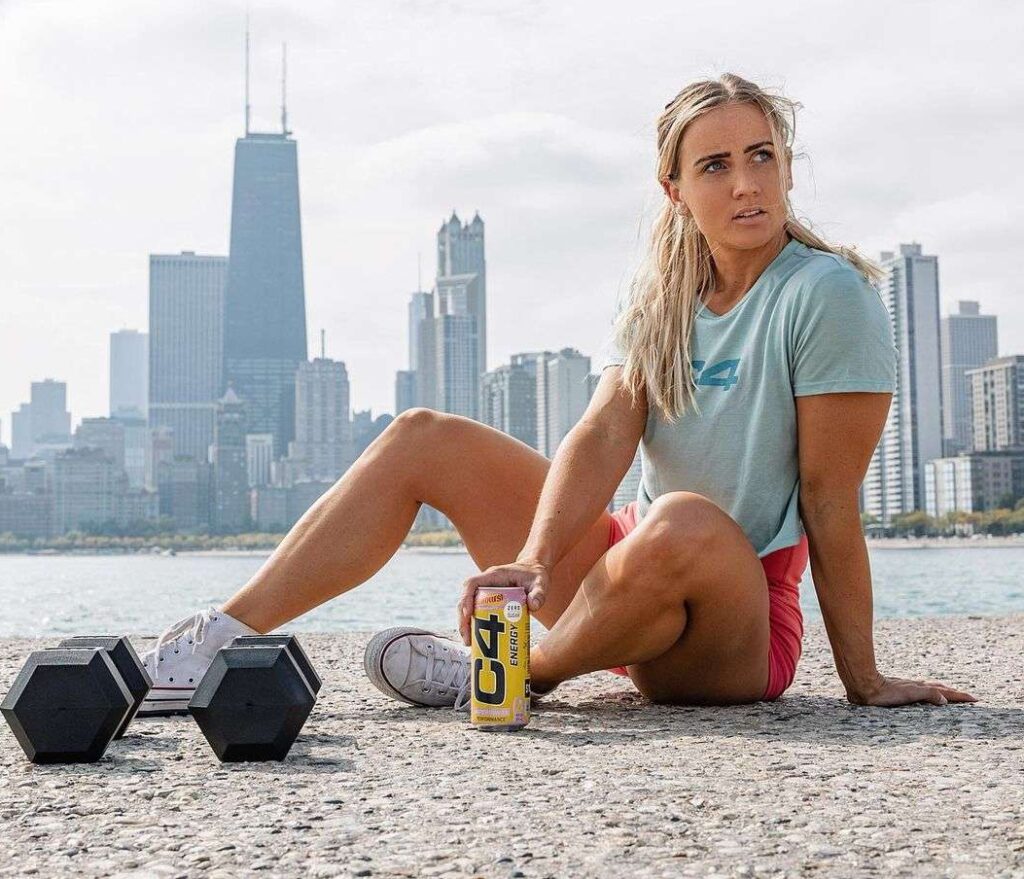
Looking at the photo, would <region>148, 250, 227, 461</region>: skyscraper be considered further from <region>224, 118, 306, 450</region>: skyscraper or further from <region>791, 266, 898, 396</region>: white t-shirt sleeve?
<region>791, 266, 898, 396</region>: white t-shirt sleeve

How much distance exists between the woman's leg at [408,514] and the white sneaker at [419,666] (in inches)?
5.4

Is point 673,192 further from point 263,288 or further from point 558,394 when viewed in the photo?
point 263,288

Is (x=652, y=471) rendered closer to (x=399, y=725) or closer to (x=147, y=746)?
(x=399, y=725)

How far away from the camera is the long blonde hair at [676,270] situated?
2.43m

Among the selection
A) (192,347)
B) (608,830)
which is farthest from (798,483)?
(192,347)

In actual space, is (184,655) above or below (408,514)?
below

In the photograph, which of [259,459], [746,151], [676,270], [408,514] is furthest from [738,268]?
[259,459]

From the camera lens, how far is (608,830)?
62.3 inches

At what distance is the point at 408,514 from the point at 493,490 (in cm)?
17

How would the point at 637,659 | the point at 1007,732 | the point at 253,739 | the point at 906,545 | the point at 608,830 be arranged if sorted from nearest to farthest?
the point at 608,830
the point at 253,739
the point at 1007,732
the point at 637,659
the point at 906,545

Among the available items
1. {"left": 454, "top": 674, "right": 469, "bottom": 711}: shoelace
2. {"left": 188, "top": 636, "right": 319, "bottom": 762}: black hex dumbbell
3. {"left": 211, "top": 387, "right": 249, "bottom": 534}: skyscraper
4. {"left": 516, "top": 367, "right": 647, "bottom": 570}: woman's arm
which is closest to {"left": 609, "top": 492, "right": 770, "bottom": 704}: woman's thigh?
{"left": 516, "top": 367, "right": 647, "bottom": 570}: woman's arm

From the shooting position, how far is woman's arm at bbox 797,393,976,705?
2342 mm

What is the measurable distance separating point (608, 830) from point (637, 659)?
0.85 metres

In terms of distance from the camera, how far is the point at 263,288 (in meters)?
136
